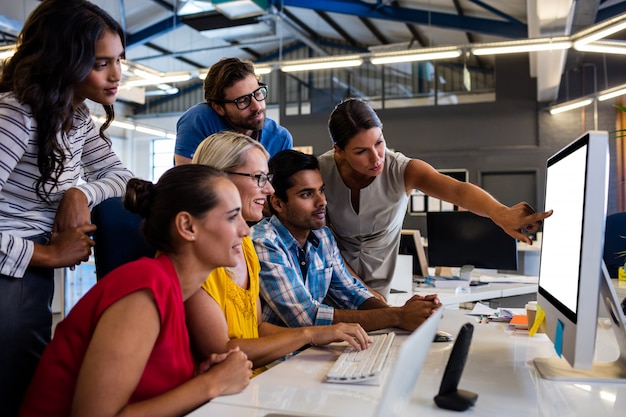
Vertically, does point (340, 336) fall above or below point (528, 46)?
below

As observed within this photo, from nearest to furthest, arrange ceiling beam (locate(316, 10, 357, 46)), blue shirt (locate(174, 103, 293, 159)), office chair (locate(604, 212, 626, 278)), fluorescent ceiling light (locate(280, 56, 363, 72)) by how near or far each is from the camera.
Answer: blue shirt (locate(174, 103, 293, 159)) < office chair (locate(604, 212, 626, 278)) < fluorescent ceiling light (locate(280, 56, 363, 72)) < ceiling beam (locate(316, 10, 357, 46))

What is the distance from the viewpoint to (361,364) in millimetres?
1312

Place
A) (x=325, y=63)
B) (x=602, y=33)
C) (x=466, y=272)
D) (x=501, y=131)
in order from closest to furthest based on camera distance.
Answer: (x=466, y=272) → (x=602, y=33) → (x=325, y=63) → (x=501, y=131)

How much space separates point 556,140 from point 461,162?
61.9 inches

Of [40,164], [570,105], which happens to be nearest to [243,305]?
[40,164]

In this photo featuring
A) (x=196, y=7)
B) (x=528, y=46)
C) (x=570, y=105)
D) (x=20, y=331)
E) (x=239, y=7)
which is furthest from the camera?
(x=570, y=105)

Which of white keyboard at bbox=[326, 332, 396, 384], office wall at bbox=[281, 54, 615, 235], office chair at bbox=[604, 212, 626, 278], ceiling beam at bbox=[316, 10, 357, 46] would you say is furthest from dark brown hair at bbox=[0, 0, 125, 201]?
ceiling beam at bbox=[316, 10, 357, 46]

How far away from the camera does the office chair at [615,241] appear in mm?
3375

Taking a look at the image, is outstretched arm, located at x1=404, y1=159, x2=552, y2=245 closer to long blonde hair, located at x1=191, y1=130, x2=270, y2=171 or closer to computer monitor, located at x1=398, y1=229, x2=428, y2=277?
long blonde hair, located at x1=191, y1=130, x2=270, y2=171

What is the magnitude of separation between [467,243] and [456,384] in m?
2.64

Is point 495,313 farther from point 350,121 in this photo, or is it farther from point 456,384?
point 456,384

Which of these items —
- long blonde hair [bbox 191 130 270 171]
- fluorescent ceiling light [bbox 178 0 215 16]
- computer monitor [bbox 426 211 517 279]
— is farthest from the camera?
fluorescent ceiling light [bbox 178 0 215 16]

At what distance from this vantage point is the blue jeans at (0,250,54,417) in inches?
49.6

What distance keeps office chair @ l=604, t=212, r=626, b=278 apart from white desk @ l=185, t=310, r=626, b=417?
209 centimetres
